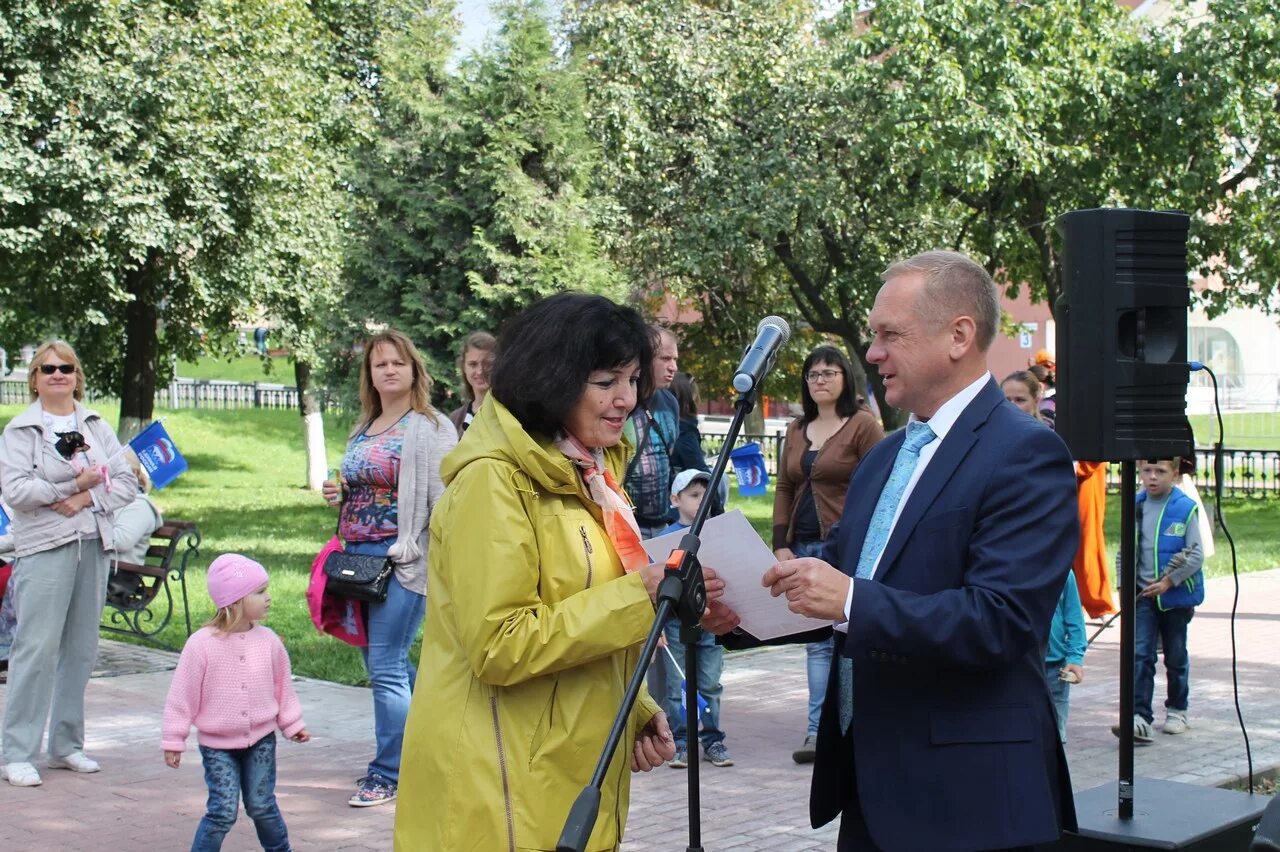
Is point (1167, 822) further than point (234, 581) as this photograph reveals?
No

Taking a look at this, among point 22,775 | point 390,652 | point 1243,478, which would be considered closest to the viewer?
point 390,652

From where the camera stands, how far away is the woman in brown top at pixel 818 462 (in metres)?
7.34

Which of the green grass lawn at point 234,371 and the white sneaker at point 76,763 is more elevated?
the green grass lawn at point 234,371

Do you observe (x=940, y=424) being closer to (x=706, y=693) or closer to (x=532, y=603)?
(x=532, y=603)

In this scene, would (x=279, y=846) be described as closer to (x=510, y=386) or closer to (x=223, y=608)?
(x=223, y=608)

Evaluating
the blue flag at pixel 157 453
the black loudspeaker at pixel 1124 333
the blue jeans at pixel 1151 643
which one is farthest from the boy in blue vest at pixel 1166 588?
the blue flag at pixel 157 453

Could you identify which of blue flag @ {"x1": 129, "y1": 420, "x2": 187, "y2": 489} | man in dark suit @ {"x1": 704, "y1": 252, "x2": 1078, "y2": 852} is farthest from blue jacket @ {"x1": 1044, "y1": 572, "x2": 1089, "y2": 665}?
blue flag @ {"x1": 129, "y1": 420, "x2": 187, "y2": 489}

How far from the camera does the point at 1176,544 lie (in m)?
7.86

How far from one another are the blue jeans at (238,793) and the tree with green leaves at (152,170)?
14.9m

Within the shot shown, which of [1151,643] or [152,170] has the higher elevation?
[152,170]

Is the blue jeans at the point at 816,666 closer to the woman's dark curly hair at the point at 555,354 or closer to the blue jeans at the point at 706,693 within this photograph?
the blue jeans at the point at 706,693

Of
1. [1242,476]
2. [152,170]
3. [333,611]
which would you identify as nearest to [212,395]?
[152,170]

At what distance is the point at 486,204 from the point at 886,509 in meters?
12.7

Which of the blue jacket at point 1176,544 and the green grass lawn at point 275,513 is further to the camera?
the green grass lawn at point 275,513
